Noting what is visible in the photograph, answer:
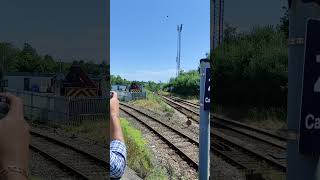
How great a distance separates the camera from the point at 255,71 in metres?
13.2

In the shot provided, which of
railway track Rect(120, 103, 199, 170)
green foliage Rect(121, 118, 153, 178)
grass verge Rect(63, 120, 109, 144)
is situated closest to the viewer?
green foliage Rect(121, 118, 153, 178)

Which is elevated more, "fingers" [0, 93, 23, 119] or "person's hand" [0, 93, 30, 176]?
"fingers" [0, 93, 23, 119]

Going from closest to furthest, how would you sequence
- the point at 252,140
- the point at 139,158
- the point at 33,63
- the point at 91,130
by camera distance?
the point at 33,63 → the point at 139,158 → the point at 91,130 → the point at 252,140

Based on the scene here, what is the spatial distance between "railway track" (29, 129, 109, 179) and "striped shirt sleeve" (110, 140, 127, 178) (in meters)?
5.70

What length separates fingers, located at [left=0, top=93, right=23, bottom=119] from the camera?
123 cm

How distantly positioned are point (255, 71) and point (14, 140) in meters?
12.5

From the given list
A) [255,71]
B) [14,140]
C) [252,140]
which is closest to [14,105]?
[14,140]

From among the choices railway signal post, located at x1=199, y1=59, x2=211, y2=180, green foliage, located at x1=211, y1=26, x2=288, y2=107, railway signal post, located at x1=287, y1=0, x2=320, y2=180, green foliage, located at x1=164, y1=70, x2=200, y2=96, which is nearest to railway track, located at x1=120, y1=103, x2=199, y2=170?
green foliage, located at x1=211, y1=26, x2=288, y2=107

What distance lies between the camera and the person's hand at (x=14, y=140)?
44.4 inches

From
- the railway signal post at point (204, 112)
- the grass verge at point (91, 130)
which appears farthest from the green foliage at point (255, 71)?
the railway signal post at point (204, 112)

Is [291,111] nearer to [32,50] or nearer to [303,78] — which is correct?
[303,78]

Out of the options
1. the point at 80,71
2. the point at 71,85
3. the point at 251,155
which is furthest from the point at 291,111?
the point at 251,155

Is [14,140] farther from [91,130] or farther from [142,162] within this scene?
[91,130]

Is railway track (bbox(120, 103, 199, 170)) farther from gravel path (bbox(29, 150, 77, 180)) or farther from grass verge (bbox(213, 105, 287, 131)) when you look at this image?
gravel path (bbox(29, 150, 77, 180))
